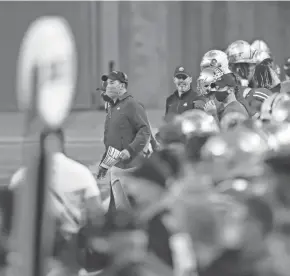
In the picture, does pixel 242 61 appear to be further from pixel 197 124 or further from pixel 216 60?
pixel 197 124

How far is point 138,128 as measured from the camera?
6.26 meters

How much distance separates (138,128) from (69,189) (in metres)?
4.00

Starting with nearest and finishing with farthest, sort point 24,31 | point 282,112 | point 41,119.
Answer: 1. point 41,119
2. point 282,112
3. point 24,31

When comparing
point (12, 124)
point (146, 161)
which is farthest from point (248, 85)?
point (12, 124)

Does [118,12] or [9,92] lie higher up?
[118,12]

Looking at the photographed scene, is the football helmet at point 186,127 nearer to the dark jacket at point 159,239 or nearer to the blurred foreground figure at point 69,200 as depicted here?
the blurred foreground figure at point 69,200

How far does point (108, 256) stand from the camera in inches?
85.1

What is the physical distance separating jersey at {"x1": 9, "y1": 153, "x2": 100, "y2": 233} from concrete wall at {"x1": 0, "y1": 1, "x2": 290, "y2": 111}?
1479 cm

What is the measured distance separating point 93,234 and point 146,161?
0.75 feet

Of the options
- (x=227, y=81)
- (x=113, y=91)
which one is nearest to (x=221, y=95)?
(x=227, y=81)

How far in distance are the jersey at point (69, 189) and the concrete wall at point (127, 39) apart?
14787 millimetres

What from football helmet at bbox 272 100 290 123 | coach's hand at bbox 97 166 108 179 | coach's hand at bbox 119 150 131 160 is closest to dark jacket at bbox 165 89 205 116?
coach's hand at bbox 119 150 131 160

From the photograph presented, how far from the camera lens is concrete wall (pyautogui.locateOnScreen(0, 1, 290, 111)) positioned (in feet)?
56.9

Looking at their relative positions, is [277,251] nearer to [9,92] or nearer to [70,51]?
[70,51]
